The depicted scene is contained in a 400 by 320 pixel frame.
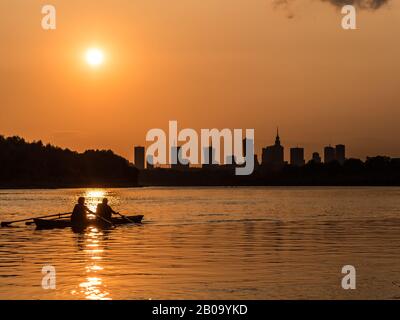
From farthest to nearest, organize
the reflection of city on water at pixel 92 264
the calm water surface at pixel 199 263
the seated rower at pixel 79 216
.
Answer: the seated rower at pixel 79 216 < the calm water surface at pixel 199 263 < the reflection of city on water at pixel 92 264

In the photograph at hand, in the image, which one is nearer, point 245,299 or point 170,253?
point 245,299

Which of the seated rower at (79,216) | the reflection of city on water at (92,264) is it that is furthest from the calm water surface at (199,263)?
the seated rower at (79,216)

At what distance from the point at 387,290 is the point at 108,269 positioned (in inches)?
429

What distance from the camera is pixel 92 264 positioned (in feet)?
110

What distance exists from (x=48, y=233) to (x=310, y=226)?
21170 millimetres

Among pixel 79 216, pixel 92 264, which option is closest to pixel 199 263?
pixel 92 264

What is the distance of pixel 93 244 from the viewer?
45188 mm

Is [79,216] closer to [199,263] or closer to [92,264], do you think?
[92,264]

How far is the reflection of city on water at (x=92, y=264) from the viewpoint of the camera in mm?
24797

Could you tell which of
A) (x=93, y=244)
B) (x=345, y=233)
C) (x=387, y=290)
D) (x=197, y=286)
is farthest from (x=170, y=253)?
(x=345, y=233)

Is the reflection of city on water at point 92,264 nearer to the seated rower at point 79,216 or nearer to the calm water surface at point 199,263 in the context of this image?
the calm water surface at point 199,263
